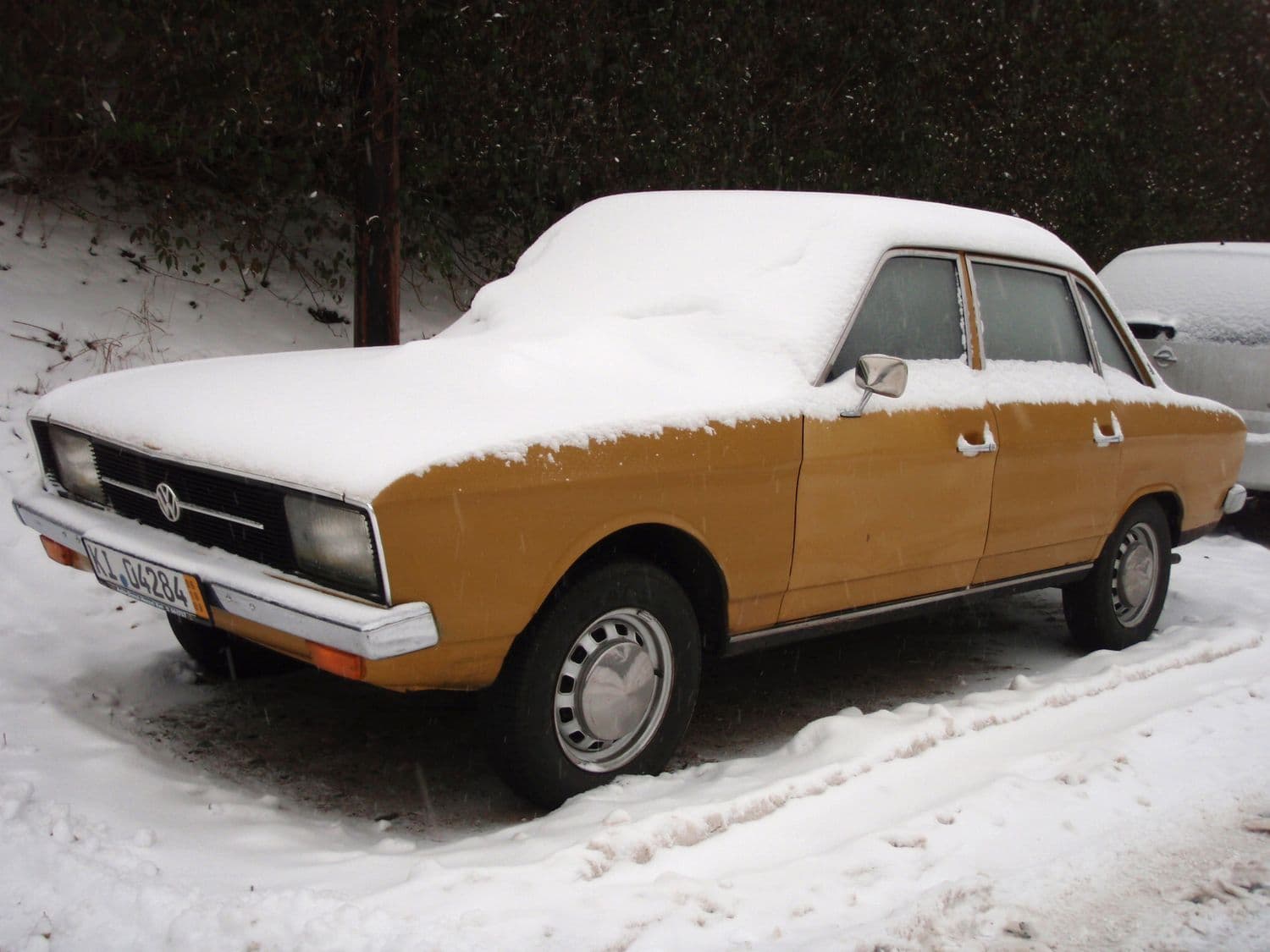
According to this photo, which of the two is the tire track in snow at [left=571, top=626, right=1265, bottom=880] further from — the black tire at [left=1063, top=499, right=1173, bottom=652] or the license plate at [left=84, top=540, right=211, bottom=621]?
the license plate at [left=84, top=540, right=211, bottom=621]

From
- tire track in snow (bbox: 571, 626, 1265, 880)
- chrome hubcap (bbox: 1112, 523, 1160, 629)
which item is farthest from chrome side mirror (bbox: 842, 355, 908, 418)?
chrome hubcap (bbox: 1112, 523, 1160, 629)

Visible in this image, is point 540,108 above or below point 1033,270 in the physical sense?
above

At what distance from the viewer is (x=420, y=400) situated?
303 cm

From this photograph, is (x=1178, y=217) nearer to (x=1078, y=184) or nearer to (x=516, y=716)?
(x=1078, y=184)

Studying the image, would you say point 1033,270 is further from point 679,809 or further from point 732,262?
point 679,809

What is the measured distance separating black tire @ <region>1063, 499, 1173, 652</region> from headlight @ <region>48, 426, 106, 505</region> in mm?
3863

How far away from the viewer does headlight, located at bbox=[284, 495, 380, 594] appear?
2668mm

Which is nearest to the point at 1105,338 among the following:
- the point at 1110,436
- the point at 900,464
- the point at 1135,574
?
the point at 1110,436

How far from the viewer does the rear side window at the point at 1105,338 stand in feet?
15.9

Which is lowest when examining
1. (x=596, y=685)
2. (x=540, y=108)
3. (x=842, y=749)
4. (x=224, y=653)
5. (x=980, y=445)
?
(x=842, y=749)

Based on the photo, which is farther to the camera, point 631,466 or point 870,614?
point 870,614

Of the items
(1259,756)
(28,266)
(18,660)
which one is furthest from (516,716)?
(28,266)

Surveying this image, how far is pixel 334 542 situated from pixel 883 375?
1.70m

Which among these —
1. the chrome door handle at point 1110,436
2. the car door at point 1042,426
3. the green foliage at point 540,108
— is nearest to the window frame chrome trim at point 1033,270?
the car door at point 1042,426
